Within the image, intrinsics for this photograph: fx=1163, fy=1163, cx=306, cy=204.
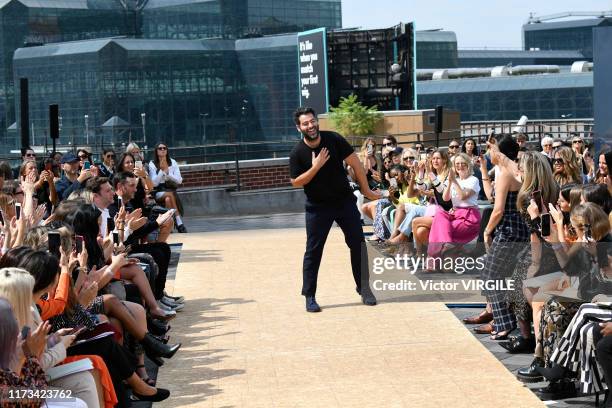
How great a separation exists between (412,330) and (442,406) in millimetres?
2458

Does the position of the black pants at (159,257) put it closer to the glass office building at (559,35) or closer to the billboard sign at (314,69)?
the billboard sign at (314,69)

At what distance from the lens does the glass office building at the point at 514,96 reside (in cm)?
7469

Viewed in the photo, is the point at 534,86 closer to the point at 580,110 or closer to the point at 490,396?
the point at 580,110

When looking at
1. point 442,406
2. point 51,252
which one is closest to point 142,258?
point 51,252

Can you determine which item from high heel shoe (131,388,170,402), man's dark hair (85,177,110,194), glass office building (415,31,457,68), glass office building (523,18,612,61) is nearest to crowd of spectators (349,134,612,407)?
high heel shoe (131,388,170,402)

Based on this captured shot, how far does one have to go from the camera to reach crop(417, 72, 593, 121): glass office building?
74.7m

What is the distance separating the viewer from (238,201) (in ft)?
87.0

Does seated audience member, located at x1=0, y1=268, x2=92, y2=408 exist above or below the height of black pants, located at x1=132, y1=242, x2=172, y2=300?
above

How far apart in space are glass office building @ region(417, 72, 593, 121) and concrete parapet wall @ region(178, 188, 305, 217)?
49695 millimetres

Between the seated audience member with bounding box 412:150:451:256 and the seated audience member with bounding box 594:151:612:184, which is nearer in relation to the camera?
the seated audience member with bounding box 594:151:612:184

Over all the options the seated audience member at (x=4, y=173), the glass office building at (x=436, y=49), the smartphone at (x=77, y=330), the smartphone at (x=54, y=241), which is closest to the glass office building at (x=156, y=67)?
the glass office building at (x=436, y=49)

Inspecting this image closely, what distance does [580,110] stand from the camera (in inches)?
2943

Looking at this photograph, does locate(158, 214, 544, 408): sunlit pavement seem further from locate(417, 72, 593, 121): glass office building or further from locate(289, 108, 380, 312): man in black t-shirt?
locate(417, 72, 593, 121): glass office building

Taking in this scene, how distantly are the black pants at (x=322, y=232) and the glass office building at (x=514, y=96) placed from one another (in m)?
65.3
